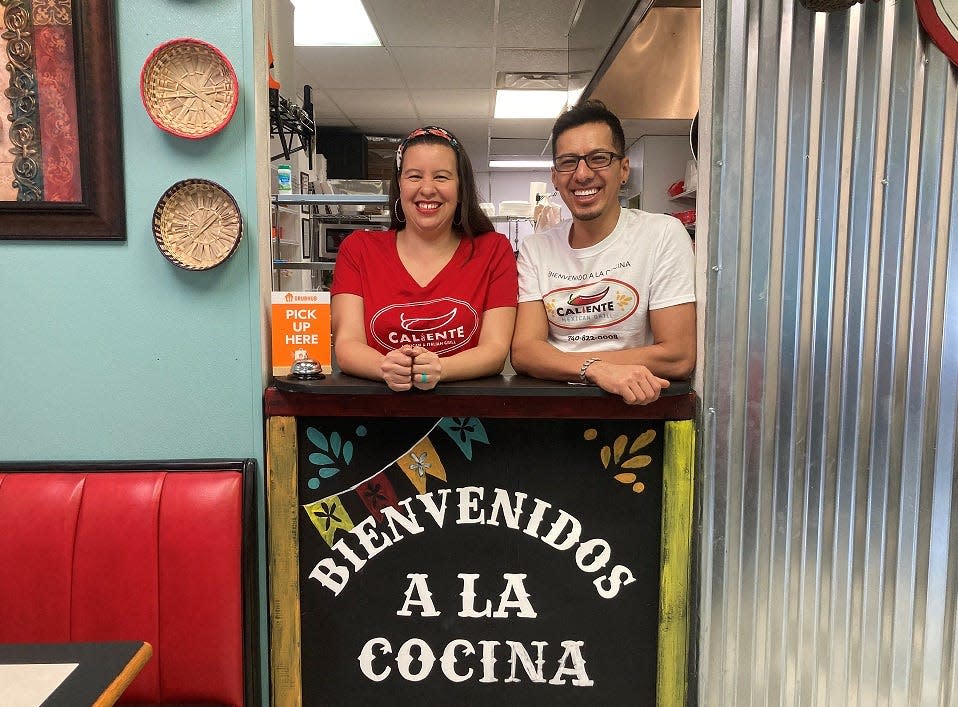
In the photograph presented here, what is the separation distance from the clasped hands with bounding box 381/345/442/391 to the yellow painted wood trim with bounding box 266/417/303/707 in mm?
335

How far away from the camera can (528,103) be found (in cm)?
750

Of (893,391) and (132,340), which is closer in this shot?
(893,391)

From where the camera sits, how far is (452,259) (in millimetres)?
1852

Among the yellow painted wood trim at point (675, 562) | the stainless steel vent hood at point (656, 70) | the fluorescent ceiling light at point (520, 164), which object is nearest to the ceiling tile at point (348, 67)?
the stainless steel vent hood at point (656, 70)

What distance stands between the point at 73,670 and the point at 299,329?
91cm

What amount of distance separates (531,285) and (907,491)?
1.05 meters

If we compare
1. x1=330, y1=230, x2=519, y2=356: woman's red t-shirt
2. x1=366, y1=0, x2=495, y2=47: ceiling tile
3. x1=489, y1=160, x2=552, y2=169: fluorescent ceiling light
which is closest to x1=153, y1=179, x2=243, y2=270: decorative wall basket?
x1=330, y1=230, x2=519, y2=356: woman's red t-shirt

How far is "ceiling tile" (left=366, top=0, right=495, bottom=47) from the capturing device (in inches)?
188

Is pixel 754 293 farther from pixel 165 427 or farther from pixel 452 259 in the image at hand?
pixel 165 427

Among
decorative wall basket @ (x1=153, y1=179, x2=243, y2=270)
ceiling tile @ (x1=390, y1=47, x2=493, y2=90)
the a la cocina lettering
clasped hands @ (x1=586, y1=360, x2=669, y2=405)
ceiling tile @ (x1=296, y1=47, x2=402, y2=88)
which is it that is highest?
ceiling tile @ (x1=296, y1=47, x2=402, y2=88)

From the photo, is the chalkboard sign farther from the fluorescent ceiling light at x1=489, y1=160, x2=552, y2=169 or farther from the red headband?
the fluorescent ceiling light at x1=489, y1=160, x2=552, y2=169

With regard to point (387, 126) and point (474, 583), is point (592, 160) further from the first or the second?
point (387, 126)

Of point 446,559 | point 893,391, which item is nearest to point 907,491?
point 893,391

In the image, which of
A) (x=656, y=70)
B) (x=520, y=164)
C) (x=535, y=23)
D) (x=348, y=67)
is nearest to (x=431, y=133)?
(x=656, y=70)
